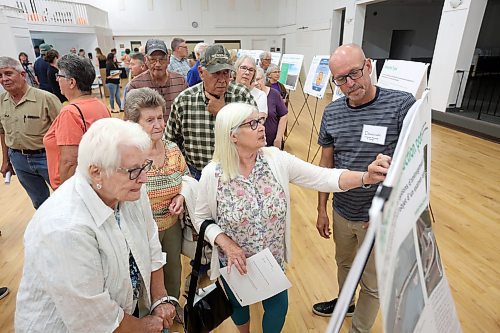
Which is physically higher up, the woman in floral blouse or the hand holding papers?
the woman in floral blouse

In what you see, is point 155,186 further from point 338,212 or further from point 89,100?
point 338,212

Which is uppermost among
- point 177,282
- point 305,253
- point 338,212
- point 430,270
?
point 430,270

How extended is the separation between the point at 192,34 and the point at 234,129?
1950 cm

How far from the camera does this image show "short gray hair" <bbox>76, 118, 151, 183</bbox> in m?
0.98

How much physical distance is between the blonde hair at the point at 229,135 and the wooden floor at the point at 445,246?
4.11 ft

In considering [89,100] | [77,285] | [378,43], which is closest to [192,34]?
[378,43]

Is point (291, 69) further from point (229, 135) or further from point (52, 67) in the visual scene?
point (52, 67)

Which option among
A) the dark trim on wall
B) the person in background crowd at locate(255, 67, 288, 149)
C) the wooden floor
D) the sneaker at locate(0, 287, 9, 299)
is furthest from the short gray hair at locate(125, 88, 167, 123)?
the dark trim on wall

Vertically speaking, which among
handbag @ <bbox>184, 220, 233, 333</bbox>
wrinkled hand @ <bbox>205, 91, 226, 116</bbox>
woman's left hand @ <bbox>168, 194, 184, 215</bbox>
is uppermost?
wrinkled hand @ <bbox>205, 91, 226, 116</bbox>

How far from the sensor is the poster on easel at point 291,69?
17.9 ft

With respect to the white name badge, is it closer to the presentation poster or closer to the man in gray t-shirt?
the man in gray t-shirt

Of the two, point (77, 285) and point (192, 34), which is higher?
point (192, 34)

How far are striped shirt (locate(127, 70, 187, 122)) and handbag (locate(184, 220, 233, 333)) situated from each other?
4.99 feet

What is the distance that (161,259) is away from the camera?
1.38m
